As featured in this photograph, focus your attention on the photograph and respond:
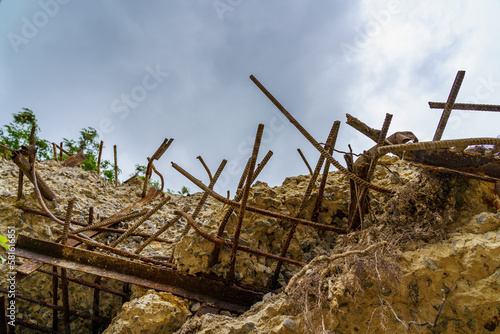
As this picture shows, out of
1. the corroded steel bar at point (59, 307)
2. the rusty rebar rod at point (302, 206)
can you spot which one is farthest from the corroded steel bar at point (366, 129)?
the corroded steel bar at point (59, 307)

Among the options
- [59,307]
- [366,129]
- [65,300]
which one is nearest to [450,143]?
[366,129]

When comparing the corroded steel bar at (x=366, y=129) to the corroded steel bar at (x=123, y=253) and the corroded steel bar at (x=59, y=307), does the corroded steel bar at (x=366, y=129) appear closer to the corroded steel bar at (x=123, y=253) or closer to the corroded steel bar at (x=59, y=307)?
the corroded steel bar at (x=123, y=253)

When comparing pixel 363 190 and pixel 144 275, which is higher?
pixel 363 190

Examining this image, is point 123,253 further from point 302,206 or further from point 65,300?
point 302,206

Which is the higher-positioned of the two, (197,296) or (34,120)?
(34,120)

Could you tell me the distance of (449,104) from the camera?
2635mm

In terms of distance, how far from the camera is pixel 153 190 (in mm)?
7906

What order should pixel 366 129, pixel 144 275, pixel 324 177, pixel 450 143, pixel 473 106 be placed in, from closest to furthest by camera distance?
pixel 450 143, pixel 473 106, pixel 366 129, pixel 144 275, pixel 324 177

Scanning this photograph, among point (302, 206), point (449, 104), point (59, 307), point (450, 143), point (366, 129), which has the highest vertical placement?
point (449, 104)

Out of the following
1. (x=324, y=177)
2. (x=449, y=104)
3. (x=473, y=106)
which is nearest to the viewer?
(x=449, y=104)

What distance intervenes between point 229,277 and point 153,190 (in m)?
5.23

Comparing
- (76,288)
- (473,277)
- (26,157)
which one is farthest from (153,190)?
(473,277)

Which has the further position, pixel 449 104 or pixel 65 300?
pixel 65 300

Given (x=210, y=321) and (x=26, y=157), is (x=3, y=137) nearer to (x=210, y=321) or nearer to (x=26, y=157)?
(x=26, y=157)
